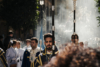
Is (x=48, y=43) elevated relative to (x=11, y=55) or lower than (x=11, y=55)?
elevated

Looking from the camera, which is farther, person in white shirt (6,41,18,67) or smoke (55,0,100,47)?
smoke (55,0,100,47)

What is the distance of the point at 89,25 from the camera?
41562 millimetres

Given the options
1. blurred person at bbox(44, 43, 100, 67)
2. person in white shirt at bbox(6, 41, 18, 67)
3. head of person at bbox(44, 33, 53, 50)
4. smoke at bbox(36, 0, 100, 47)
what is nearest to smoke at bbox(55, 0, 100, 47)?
smoke at bbox(36, 0, 100, 47)

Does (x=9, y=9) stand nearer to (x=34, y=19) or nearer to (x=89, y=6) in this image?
(x=34, y=19)

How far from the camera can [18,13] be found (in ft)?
58.4

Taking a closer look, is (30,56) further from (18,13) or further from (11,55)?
(18,13)

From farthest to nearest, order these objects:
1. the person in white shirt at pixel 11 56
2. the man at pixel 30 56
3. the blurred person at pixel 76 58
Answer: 1. the person in white shirt at pixel 11 56
2. the man at pixel 30 56
3. the blurred person at pixel 76 58

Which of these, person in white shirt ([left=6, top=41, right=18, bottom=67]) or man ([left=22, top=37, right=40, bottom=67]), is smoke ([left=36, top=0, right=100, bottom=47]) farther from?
man ([left=22, top=37, right=40, bottom=67])

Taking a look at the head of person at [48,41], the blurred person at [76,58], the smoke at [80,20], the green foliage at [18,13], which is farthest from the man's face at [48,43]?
the smoke at [80,20]

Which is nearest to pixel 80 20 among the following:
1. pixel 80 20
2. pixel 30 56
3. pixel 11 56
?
pixel 80 20

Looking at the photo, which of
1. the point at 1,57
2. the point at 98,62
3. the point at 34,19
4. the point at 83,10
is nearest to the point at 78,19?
the point at 83,10

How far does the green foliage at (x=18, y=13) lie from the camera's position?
58.3 ft

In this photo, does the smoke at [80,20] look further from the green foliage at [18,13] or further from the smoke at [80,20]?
the green foliage at [18,13]

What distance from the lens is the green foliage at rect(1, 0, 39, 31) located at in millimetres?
17766
